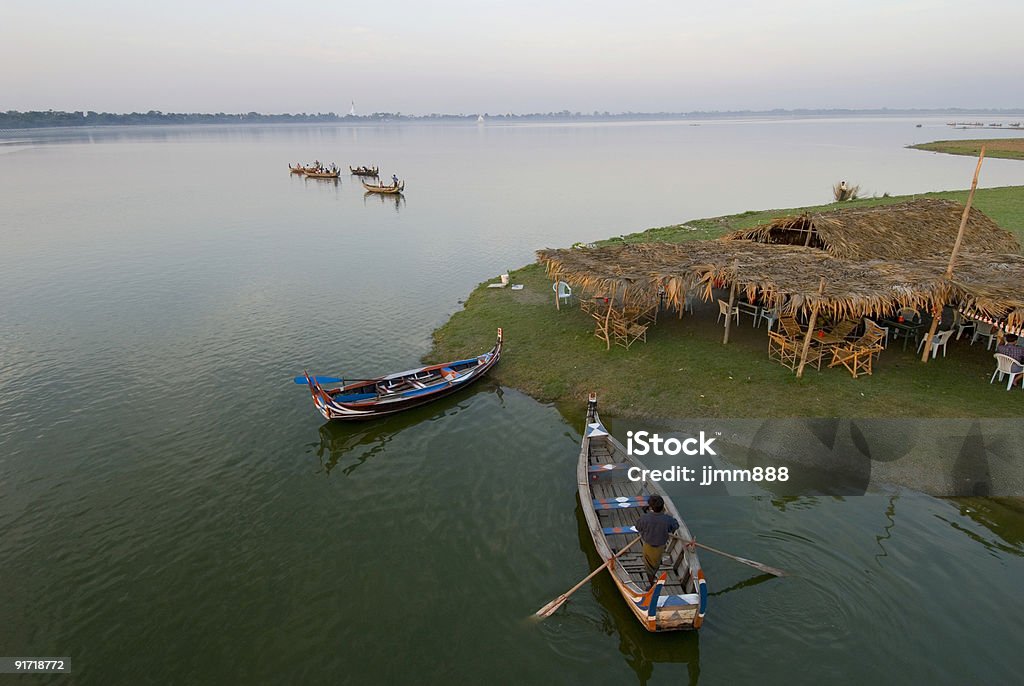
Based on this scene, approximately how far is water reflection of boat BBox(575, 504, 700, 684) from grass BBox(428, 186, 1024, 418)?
21.0 feet

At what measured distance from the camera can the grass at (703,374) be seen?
14.6m

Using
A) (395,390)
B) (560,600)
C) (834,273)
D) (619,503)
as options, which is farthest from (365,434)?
(834,273)

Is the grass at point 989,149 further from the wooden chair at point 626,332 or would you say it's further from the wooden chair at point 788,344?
the wooden chair at point 626,332

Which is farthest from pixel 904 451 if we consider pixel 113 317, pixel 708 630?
pixel 113 317

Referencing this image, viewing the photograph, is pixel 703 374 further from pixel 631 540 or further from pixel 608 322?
pixel 631 540

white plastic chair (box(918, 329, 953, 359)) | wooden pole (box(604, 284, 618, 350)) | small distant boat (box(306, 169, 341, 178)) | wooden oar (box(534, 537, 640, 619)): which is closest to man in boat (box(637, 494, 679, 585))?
wooden oar (box(534, 537, 640, 619))

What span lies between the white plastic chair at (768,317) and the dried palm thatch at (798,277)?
36 centimetres

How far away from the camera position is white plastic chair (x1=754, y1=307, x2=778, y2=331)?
18.5m

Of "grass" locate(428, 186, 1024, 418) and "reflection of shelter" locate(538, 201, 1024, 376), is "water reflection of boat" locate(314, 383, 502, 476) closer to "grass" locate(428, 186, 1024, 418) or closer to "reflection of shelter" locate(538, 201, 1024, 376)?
"grass" locate(428, 186, 1024, 418)

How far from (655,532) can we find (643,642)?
6.23ft

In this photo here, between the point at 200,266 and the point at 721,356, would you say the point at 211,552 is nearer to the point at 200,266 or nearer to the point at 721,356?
the point at 721,356

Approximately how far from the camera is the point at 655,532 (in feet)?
30.2

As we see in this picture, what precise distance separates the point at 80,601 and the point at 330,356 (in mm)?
11463

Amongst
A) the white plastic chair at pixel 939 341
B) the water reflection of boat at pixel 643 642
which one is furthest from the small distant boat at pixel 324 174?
the water reflection of boat at pixel 643 642
